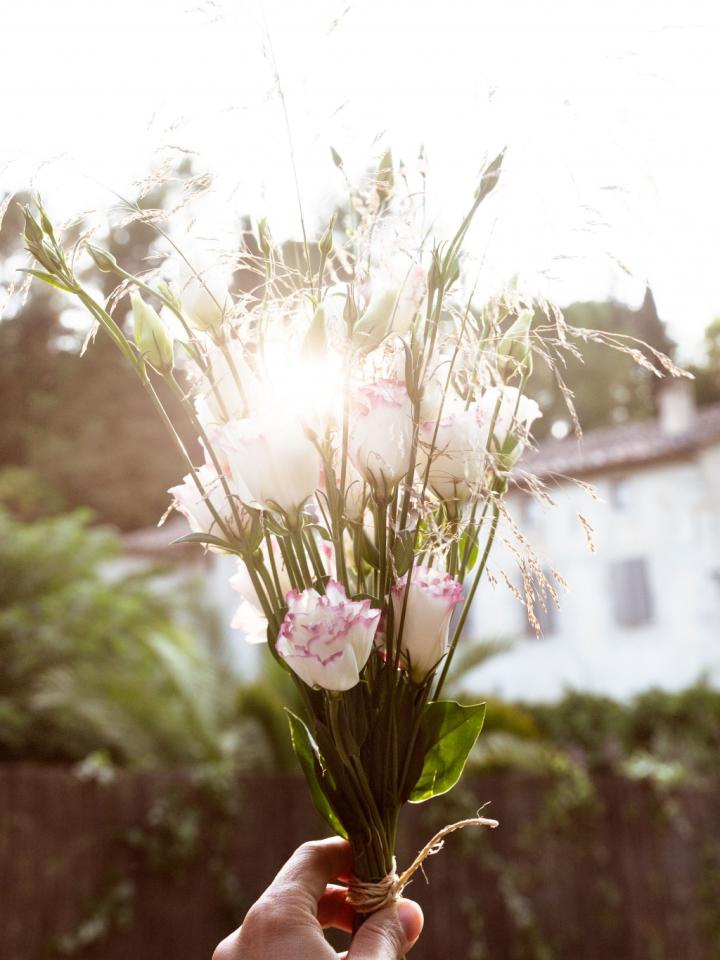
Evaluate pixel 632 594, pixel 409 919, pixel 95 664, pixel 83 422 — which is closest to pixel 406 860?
pixel 95 664

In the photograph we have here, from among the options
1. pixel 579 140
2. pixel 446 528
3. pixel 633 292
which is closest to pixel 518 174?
pixel 579 140

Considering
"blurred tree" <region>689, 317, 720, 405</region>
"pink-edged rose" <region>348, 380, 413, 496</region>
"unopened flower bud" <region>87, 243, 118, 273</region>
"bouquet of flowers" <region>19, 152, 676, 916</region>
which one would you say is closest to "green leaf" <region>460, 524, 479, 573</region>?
"bouquet of flowers" <region>19, 152, 676, 916</region>

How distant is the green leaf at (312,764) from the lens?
1.12 m

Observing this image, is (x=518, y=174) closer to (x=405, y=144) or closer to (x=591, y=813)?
(x=405, y=144)

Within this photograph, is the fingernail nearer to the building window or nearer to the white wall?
the white wall

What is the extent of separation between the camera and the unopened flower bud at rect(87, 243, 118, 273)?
1080 millimetres

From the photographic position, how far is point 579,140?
1062 millimetres

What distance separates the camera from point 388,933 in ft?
3.50

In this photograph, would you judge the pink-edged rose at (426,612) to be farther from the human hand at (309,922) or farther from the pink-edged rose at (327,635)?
the human hand at (309,922)

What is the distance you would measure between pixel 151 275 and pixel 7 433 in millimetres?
19703

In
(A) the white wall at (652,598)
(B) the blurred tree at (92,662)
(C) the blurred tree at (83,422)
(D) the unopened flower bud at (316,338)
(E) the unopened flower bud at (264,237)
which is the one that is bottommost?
(A) the white wall at (652,598)

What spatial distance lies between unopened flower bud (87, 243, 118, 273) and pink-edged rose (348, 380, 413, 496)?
31 cm

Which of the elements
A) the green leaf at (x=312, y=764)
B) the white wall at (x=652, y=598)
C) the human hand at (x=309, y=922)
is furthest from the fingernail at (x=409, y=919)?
the white wall at (x=652, y=598)

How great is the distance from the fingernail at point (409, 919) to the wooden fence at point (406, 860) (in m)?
4.84
